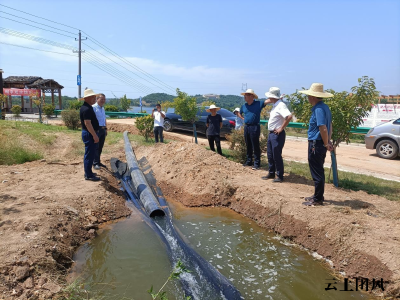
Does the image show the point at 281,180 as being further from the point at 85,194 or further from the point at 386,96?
the point at 386,96

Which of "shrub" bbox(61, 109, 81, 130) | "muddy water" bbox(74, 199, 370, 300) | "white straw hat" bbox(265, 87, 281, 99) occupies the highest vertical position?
"white straw hat" bbox(265, 87, 281, 99)

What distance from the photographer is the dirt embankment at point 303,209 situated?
3.79 metres

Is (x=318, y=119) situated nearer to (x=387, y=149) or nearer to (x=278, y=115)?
(x=278, y=115)

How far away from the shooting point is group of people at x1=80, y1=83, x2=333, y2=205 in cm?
489

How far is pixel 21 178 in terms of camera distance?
659 cm

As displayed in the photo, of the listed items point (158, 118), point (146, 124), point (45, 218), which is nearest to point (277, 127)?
point (45, 218)

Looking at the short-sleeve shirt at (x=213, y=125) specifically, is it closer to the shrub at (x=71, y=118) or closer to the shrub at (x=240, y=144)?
the shrub at (x=240, y=144)

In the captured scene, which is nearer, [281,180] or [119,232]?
[119,232]

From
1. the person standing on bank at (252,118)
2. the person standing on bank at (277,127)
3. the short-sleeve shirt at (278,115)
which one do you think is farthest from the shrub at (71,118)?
the short-sleeve shirt at (278,115)

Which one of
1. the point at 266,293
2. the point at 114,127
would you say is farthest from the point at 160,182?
the point at 114,127

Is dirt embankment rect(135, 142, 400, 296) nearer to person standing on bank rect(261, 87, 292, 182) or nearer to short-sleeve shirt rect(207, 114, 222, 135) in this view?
person standing on bank rect(261, 87, 292, 182)

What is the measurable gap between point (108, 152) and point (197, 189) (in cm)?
491

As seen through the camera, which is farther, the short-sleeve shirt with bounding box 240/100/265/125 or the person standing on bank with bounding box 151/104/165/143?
the person standing on bank with bounding box 151/104/165/143

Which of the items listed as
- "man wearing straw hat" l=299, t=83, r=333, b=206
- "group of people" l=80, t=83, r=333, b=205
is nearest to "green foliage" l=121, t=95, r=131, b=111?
"group of people" l=80, t=83, r=333, b=205
